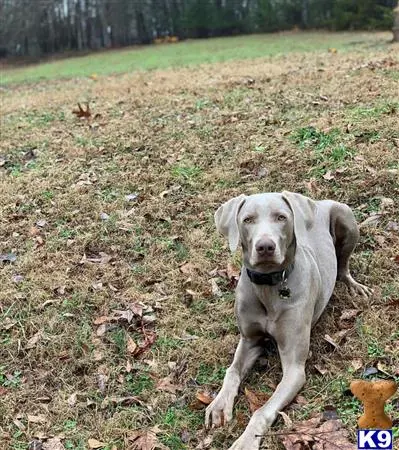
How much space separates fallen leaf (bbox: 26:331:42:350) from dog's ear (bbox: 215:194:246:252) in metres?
1.74

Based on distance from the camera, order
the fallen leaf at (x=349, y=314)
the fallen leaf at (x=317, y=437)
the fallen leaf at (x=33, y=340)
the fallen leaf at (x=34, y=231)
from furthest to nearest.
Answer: the fallen leaf at (x=34, y=231)
the fallen leaf at (x=33, y=340)
the fallen leaf at (x=349, y=314)
the fallen leaf at (x=317, y=437)

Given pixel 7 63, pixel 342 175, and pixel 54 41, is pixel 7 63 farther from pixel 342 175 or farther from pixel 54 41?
pixel 342 175

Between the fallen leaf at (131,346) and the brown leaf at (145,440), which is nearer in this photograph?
the brown leaf at (145,440)

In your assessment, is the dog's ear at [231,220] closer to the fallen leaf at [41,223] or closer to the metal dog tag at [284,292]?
the metal dog tag at [284,292]

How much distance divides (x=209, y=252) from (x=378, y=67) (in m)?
6.10

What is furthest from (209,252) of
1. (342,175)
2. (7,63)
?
(7,63)

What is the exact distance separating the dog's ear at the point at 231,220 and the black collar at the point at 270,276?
22 centimetres

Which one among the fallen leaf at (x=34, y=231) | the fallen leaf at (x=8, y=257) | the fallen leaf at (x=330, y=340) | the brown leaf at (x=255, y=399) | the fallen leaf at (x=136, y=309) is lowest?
the brown leaf at (x=255, y=399)

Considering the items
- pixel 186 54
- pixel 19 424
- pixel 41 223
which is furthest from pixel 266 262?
pixel 186 54

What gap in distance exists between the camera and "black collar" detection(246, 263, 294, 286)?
378 cm

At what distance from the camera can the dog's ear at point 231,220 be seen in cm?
383

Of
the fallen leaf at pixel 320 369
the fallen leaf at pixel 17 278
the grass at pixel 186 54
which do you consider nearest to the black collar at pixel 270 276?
the fallen leaf at pixel 320 369

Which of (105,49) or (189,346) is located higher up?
(105,49)

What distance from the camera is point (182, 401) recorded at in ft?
13.0
